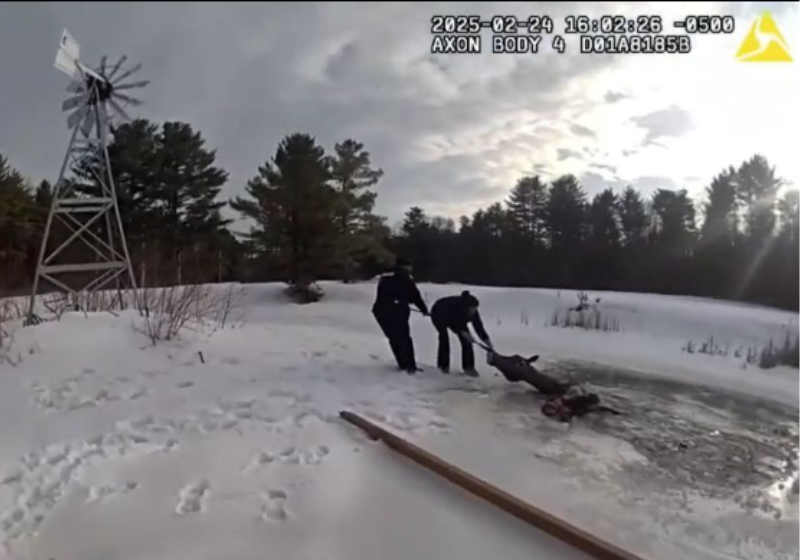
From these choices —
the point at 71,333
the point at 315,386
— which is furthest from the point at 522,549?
the point at 71,333

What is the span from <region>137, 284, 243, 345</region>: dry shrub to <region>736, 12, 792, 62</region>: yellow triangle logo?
260 centimetres

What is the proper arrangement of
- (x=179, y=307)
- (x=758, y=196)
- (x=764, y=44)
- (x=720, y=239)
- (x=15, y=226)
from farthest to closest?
Answer: (x=179, y=307)
(x=15, y=226)
(x=720, y=239)
(x=758, y=196)
(x=764, y=44)

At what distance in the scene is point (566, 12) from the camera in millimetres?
1751

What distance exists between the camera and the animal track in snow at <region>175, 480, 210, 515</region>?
60.9 inches

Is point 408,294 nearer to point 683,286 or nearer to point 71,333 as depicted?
point 683,286

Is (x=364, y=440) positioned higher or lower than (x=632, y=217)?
lower

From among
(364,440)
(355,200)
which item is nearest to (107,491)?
(364,440)

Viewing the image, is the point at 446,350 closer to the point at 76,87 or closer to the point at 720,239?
the point at 720,239

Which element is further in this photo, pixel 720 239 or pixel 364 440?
pixel 720 239

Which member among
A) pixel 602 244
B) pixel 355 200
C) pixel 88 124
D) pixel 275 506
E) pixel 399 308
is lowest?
pixel 275 506

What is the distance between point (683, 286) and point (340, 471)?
1.76 metres

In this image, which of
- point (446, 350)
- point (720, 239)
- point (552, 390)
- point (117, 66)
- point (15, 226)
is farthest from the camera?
point (446, 350)

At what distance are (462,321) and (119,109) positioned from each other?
2.20 meters

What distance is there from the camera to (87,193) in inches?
116
